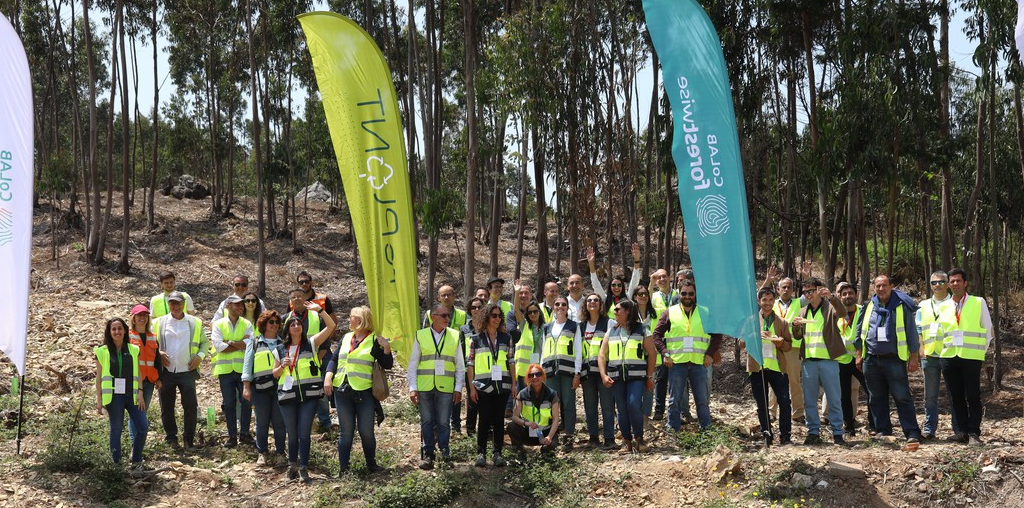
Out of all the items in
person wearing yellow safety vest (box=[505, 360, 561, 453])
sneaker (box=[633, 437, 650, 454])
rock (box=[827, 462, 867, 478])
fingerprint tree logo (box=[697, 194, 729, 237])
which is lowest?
rock (box=[827, 462, 867, 478])

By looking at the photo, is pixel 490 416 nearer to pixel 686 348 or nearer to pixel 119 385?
pixel 686 348

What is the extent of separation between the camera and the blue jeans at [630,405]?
938 cm

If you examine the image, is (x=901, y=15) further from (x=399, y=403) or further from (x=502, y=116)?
(x=399, y=403)

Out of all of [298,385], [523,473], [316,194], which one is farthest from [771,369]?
[316,194]

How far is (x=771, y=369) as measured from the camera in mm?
9328

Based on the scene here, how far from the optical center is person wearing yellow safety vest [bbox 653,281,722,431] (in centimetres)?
974

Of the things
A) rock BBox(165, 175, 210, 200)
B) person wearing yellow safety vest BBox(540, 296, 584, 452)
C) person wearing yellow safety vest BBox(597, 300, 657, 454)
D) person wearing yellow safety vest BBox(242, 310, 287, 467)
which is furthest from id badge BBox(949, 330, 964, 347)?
rock BBox(165, 175, 210, 200)

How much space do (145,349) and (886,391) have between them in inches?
313

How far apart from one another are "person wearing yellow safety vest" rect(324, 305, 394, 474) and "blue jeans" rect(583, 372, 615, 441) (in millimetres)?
2319

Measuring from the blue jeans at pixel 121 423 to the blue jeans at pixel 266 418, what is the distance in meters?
1.11

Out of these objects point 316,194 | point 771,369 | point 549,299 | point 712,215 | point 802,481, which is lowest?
point 802,481

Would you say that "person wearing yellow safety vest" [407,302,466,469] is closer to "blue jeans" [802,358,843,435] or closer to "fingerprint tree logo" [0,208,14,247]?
"blue jeans" [802,358,843,435]

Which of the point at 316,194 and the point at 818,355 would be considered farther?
the point at 316,194

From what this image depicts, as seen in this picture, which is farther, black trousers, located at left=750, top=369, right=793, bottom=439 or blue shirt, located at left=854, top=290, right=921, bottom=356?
blue shirt, located at left=854, top=290, right=921, bottom=356
